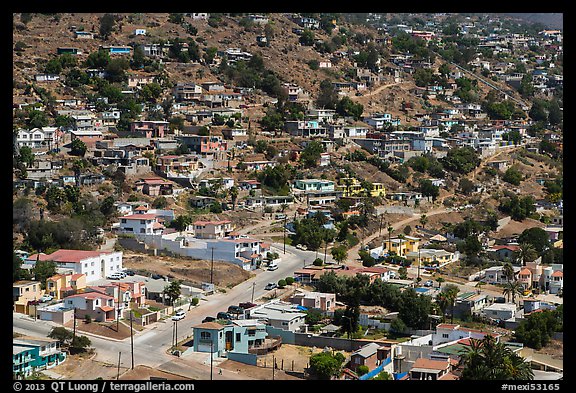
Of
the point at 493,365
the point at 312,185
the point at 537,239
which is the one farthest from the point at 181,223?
the point at 493,365

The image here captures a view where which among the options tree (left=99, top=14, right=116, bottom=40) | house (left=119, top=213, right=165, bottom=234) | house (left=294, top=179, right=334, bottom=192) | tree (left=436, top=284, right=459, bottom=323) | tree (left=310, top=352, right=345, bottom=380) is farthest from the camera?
tree (left=99, top=14, right=116, bottom=40)

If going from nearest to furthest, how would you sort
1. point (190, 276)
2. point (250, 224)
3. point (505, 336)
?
point (505, 336) → point (190, 276) → point (250, 224)

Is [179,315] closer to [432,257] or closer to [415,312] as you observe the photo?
[415,312]

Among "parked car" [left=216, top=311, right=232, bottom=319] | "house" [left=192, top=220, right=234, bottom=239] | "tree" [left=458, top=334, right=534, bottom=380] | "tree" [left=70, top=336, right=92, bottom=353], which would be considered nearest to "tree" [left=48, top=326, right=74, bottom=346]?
"tree" [left=70, top=336, right=92, bottom=353]

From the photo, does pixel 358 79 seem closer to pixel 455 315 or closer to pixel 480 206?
pixel 480 206

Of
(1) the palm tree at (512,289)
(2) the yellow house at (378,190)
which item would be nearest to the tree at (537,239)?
(1) the palm tree at (512,289)

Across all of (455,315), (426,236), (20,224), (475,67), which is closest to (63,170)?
(20,224)

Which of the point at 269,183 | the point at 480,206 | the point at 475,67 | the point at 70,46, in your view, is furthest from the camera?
the point at 475,67

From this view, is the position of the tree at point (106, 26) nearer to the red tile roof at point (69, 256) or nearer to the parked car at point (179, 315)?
the red tile roof at point (69, 256)

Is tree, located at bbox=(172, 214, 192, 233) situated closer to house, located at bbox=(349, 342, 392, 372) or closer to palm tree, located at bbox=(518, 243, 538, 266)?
palm tree, located at bbox=(518, 243, 538, 266)
